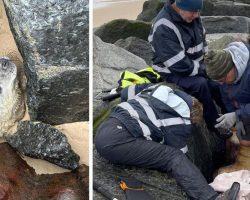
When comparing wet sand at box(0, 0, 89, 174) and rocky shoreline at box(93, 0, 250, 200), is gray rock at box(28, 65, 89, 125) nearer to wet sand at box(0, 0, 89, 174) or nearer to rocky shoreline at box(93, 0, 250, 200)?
wet sand at box(0, 0, 89, 174)

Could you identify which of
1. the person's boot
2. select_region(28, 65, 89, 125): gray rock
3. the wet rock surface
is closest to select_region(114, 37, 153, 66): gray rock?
select_region(28, 65, 89, 125): gray rock

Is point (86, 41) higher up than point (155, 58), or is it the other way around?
point (86, 41)

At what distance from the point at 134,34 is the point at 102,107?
3.61m

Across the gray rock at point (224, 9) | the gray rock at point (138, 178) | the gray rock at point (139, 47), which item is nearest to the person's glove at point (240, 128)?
the gray rock at point (138, 178)

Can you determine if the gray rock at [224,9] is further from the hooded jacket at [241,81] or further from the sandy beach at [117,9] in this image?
the hooded jacket at [241,81]

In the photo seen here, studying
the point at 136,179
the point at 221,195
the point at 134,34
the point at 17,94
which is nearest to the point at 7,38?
the point at 17,94

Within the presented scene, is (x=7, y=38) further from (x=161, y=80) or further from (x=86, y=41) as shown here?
(x=161, y=80)

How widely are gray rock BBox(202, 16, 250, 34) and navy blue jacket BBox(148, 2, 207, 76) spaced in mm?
3494

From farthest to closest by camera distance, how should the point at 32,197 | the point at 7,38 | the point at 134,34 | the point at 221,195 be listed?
1. the point at 134,34
2. the point at 7,38
3. the point at 32,197
4. the point at 221,195

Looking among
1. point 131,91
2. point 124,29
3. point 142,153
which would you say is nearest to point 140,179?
point 142,153

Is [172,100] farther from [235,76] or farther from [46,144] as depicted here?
[46,144]

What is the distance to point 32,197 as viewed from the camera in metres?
4.11

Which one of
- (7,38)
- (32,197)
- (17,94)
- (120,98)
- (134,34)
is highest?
(7,38)

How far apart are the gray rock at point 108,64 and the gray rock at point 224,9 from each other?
11.3 feet
